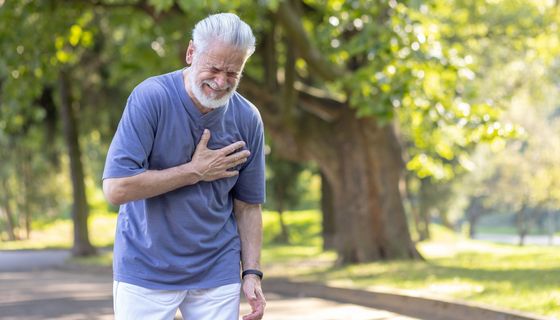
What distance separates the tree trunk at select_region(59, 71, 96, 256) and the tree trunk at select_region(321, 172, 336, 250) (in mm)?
7200

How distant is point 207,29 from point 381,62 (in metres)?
12.1

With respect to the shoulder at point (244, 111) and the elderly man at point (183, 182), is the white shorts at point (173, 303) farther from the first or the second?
the shoulder at point (244, 111)

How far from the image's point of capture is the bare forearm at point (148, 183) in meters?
3.70

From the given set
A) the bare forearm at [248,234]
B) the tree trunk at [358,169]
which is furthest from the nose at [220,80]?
the tree trunk at [358,169]

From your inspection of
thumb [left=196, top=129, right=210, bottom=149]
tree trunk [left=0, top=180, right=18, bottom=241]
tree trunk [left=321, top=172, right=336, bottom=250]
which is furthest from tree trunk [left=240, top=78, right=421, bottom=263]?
tree trunk [left=0, top=180, right=18, bottom=241]

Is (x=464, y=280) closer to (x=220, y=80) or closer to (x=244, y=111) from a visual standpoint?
(x=244, y=111)

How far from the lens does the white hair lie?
12.1 feet

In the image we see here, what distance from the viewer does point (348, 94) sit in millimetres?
19344

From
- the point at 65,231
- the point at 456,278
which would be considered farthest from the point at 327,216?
the point at 65,231

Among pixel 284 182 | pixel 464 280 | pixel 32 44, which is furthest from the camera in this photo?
pixel 284 182

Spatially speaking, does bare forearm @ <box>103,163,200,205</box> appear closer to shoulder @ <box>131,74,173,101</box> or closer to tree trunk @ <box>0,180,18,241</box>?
shoulder @ <box>131,74,173,101</box>

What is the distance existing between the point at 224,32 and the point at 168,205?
2.20ft

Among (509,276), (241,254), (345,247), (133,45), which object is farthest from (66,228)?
(241,254)

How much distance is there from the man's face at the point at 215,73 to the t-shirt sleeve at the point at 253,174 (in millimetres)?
344
